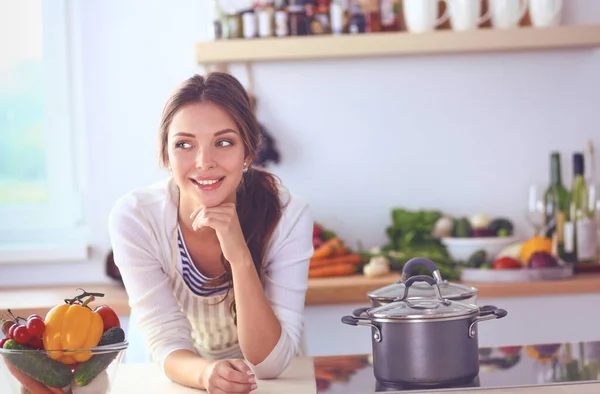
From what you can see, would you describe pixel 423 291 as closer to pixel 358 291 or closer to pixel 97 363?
pixel 97 363

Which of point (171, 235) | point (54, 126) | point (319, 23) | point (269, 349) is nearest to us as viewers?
point (269, 349)

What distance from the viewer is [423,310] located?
1479mm

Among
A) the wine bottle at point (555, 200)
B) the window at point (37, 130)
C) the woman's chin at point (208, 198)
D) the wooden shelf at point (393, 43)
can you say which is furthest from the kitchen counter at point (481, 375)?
the window at point (37, 130)

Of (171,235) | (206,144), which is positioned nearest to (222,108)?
(206,144)

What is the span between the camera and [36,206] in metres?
3.52

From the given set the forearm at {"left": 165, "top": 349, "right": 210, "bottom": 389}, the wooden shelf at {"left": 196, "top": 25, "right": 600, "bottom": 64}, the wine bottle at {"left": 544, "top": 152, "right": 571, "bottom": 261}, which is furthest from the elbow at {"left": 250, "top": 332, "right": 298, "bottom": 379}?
the wine bottle at {"left": 544, "top": 152, "right": 571, "bottom": 261}

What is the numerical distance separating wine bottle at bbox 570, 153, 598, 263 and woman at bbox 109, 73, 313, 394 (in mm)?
1451

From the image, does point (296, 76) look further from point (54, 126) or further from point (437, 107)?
point (54, 126)

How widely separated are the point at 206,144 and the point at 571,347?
0.84 metres

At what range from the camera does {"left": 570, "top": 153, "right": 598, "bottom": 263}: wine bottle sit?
3145 millimetres

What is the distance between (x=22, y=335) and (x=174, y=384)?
1.33 ft

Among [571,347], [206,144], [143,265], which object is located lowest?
[571,347]

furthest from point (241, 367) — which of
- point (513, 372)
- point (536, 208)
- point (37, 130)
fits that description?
point (37, 130)

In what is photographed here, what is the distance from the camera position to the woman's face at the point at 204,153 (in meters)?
1.82
